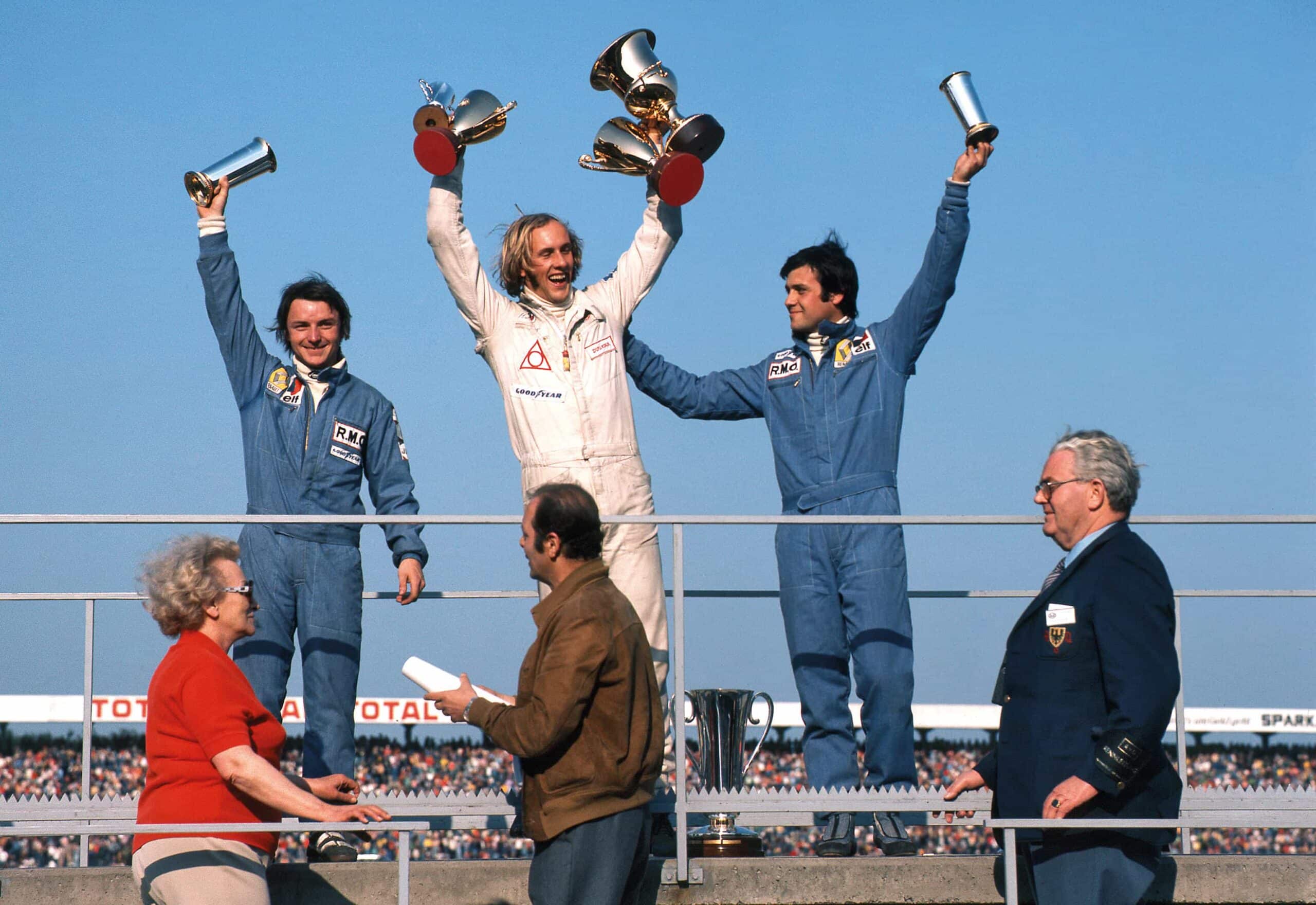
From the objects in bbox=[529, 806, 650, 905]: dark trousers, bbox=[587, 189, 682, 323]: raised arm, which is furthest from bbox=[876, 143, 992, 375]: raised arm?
bbox=[529, 806, 650, 905]: dark trousers

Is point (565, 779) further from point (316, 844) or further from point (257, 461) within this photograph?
point (257, 461)

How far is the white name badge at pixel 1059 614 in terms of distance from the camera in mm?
3936

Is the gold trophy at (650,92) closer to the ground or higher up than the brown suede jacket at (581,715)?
higher up

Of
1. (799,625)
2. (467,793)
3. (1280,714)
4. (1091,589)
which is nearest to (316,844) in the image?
(467,793)

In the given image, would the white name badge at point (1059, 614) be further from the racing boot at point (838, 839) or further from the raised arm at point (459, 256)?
the raised arm at point (459, 256)

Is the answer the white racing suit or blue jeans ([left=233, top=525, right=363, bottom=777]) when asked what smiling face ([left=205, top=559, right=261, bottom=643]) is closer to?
blue jeans ([left=233, top=525, right=363, bottom=777])

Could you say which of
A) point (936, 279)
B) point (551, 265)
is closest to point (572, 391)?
point (551, 265)

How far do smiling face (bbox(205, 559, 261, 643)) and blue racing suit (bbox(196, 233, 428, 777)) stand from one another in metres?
1.13

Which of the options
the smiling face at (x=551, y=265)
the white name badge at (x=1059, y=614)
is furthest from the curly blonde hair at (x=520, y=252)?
the white name badge at (x=1059, y=614)

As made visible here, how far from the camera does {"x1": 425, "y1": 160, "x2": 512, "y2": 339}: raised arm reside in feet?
17.5

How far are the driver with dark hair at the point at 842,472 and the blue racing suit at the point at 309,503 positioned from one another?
983 millimetres

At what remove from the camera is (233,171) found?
5.54 metres

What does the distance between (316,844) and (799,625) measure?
167 cm

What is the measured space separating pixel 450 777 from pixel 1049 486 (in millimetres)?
21762
